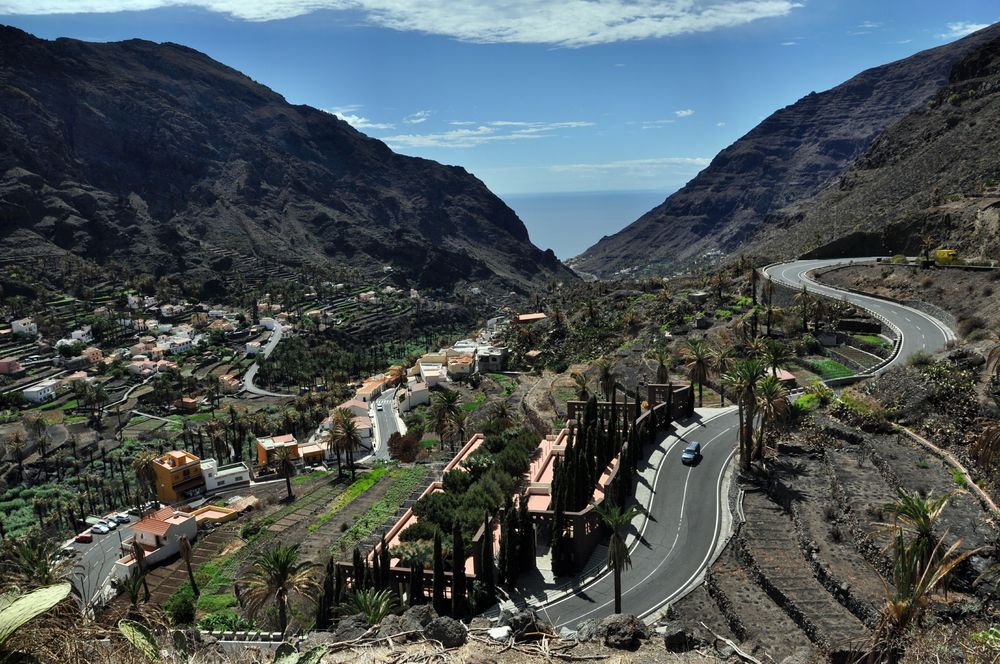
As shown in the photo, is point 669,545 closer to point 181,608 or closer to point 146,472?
point 181,608

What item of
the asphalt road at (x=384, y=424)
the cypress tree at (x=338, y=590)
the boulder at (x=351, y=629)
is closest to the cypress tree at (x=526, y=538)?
the cypress tree at (x=338, y=590)

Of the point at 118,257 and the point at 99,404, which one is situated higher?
the point at 118,257

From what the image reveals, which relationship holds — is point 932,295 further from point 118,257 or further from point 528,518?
point 118,257

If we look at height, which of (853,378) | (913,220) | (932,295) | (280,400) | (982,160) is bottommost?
(280,400)

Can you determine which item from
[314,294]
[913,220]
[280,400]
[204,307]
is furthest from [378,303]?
[913,220]

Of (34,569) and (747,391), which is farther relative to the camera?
(747,391)

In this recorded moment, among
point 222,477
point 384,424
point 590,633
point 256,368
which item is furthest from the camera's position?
point 256,368

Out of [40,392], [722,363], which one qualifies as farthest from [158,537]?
[40,392]
